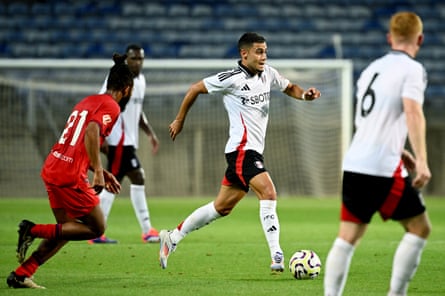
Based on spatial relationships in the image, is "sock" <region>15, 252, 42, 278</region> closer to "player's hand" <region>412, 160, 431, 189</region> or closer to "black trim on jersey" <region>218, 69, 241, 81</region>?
"black trim on jersey" <region>218, 69, 241, 81</region>

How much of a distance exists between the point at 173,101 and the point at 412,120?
14.0m

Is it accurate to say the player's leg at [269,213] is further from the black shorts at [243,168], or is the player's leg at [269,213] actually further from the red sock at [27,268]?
the red sock at [27,268]

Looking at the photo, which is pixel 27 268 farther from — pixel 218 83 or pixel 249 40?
pixel 249 40

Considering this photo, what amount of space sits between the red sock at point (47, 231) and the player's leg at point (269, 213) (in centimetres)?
185

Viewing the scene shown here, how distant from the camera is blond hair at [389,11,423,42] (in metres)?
5.33

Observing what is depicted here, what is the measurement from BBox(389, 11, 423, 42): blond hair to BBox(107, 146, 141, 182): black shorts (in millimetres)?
6088

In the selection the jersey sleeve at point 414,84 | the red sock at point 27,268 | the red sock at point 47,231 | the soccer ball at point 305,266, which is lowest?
the soccer ball at point 305,266

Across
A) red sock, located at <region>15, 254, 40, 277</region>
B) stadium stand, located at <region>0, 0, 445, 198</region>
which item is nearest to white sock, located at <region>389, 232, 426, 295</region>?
red sock, located at <region>15, 254, 40, 277</region>

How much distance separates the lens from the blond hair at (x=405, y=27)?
5328 mm

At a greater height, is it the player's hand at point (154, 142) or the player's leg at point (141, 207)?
the player's hand at point (154, 142)

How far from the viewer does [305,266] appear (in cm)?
741

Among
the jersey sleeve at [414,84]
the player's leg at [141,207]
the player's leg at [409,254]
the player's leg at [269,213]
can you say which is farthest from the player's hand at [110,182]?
the player's leg at [141,207]

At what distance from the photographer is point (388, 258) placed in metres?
8.95

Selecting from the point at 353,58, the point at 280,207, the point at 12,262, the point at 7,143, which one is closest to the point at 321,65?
the point at 280,207
